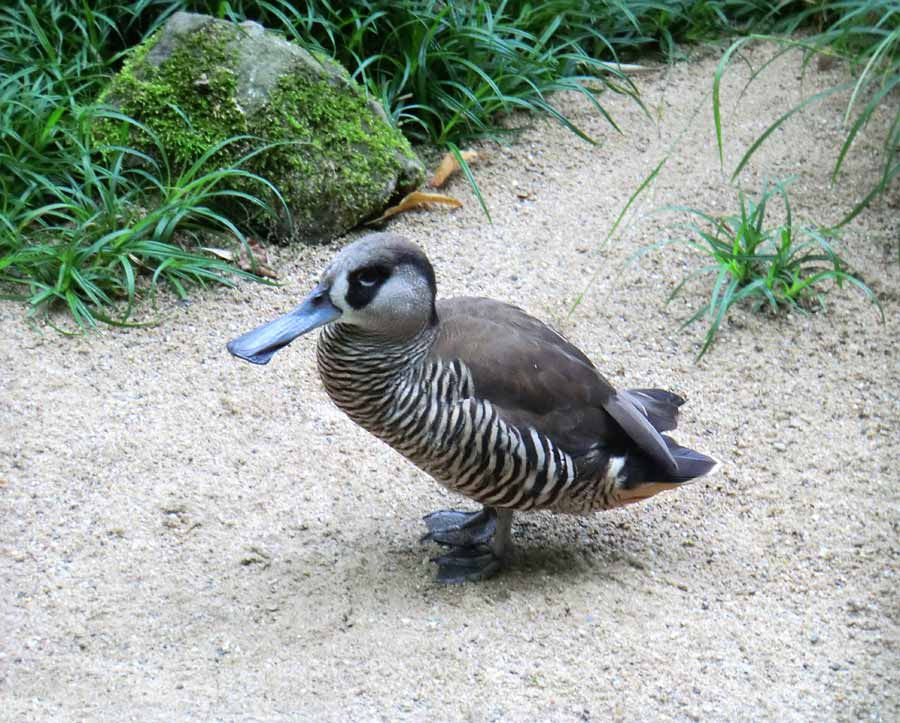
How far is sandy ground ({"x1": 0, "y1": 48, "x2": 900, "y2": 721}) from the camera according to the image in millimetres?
3500

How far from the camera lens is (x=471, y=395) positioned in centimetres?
380

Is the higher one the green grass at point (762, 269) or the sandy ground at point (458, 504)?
the green grass at point (762, 269)

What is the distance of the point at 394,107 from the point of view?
628cm

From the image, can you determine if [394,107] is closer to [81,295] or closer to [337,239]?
[337,239]

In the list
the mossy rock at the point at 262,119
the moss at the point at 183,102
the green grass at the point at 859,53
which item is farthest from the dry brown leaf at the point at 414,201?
the green grass at the point at 859,53

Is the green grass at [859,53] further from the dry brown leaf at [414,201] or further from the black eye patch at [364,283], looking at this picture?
the black eye patch at [364,283]

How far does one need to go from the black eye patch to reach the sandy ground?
3.14 ft

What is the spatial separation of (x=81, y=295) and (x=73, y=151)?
755 millimetres

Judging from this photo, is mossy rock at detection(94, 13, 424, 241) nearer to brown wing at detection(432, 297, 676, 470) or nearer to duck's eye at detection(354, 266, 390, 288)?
brown wing at detection(432, 297, 676, 470)

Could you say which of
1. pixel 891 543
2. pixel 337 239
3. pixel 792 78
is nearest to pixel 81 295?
pixel 337 239

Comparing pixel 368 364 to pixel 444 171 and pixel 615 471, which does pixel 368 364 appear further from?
pixel 444 171

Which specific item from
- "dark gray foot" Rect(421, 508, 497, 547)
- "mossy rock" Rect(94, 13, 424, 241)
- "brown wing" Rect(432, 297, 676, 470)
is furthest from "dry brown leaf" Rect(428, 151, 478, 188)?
"dark gray foot" Rect(421, 508, 497, 547)

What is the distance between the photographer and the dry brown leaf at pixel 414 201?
19.2 feet

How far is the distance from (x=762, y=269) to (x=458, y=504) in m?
1.86
